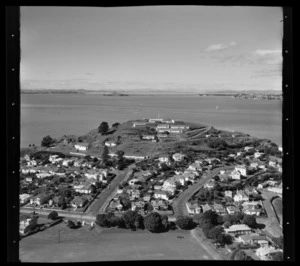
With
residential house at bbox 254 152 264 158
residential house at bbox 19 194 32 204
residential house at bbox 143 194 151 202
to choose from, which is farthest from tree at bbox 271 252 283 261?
residential house at bbox 19 194 32 204

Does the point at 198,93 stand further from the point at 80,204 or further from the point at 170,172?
the point at 80,204

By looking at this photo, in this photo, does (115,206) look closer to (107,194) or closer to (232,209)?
(107,194)

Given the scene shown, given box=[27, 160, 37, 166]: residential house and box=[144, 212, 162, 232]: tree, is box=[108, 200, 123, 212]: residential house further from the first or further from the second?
box=[27, 160, 37, 166]: residential house

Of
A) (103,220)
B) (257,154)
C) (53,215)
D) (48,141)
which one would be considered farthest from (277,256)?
(48,141)

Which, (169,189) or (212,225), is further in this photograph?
(169,189)

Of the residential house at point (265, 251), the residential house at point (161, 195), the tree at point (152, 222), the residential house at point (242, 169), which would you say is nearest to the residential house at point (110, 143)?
the residential house at point (161, 195)
